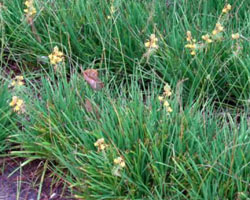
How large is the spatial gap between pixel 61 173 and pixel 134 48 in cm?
110

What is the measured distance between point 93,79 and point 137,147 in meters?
0.60

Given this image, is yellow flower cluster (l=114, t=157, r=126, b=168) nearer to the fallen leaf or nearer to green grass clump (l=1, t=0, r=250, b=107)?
the fallen leaf

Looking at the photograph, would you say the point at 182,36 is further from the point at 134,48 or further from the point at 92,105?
the point at 92,105

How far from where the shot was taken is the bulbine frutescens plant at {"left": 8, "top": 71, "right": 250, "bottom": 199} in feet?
7.68

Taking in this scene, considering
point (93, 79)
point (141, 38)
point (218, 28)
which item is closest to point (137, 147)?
point (93, 79)

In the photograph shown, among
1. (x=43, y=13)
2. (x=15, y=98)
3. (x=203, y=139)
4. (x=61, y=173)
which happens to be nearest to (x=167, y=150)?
(x=203, y=139)

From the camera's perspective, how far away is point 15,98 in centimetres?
255

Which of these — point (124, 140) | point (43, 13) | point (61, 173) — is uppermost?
point (43, 13)

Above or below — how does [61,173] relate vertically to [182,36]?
below

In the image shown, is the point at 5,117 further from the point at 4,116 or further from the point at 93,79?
the point at 93,79

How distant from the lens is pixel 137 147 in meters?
2.49

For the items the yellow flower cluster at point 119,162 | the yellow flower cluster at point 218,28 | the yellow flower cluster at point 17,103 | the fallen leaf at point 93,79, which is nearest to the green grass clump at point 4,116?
the yellow flower cluster at point 17,103

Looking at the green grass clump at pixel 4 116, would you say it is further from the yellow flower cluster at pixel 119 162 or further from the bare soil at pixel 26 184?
the yellow flower cluster at pixel 119 162

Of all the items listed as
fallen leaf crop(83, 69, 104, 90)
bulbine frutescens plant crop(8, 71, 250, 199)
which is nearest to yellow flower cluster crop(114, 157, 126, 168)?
bulbine frutescens plant crop(8, 71, 250, 199)
